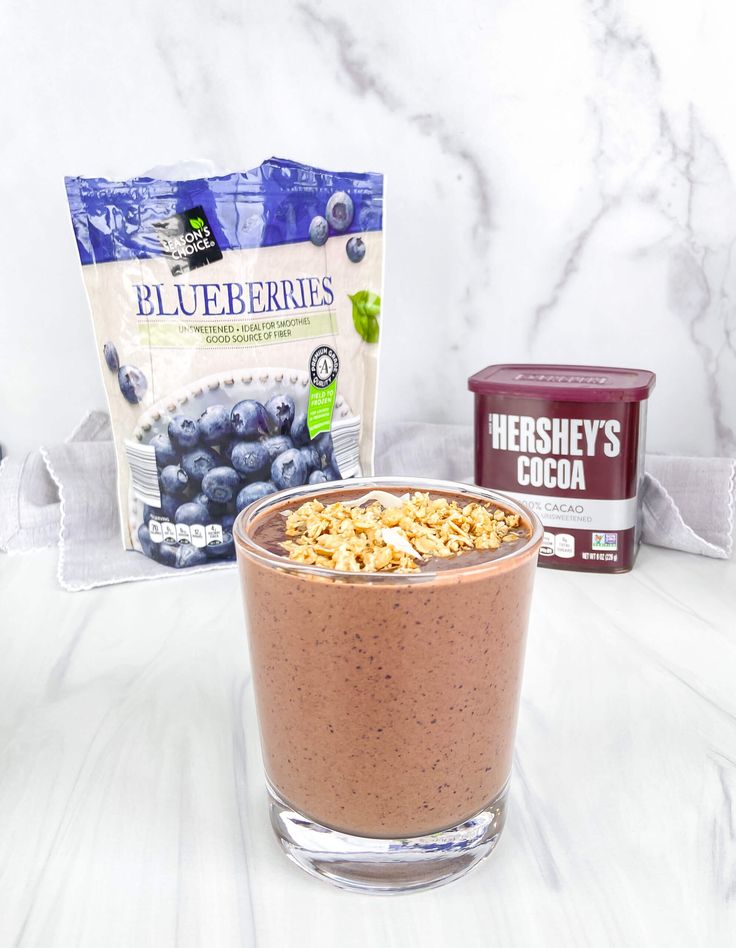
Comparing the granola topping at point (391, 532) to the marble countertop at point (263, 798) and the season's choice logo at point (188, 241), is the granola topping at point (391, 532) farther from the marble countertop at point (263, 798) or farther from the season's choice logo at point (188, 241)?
the season's choice logo at point (188, 241)

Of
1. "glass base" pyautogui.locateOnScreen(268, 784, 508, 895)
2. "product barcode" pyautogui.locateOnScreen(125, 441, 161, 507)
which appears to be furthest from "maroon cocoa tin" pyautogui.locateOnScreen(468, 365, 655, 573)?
"glass base" pyautogui.locateOnScreen(268, 784, 508, 895)

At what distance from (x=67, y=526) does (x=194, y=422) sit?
0.72 feet

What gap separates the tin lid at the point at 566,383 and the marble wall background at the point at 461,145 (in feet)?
0.61

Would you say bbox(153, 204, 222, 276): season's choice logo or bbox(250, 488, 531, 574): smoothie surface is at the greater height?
bbox(153, 204, 222, 276): season's choice logo

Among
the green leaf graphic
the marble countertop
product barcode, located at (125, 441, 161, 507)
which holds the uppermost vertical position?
the green leaf graphic

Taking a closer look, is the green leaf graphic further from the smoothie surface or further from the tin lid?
the smoothie surface

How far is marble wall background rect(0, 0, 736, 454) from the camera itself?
1.11 meters

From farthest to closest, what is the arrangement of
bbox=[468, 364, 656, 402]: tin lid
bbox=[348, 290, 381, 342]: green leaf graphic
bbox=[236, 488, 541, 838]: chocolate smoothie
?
1. bbox=[348, 290, 381, 342]: green leaf graphic
2. bbox=[468, 364, 656, 402]: tin lid
3. bbox=[236, 488, 541, 838]: chocolate smoothie

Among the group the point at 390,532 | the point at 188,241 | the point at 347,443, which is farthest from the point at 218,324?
the point at 390,532

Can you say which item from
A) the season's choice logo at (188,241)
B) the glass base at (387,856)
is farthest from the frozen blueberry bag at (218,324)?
the glass base at (387,856)

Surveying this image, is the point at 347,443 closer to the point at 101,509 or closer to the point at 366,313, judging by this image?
the point at 366,313

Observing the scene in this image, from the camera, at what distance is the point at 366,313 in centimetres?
105

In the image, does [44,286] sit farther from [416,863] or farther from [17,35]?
[416,863]

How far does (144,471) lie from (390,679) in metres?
0.59
